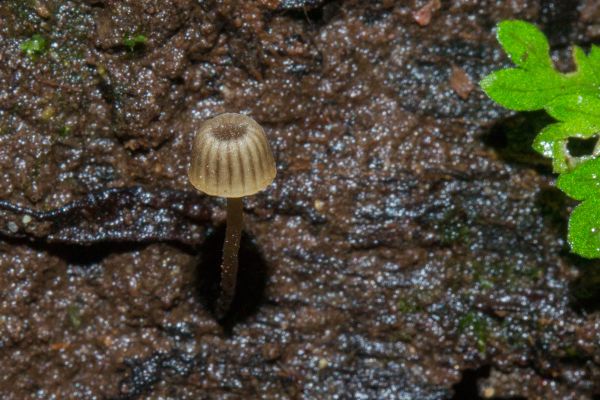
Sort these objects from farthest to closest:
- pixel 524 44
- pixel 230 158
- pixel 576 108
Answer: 1. pixel 524 44
2. pixel 576 108
3. pixel 230 158

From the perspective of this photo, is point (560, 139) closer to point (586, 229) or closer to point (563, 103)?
point (563, 103)

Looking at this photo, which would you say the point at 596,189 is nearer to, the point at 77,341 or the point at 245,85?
the point at 245,85

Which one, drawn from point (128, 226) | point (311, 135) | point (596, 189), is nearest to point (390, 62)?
point (311, 135)

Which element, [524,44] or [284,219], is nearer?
[524,44]

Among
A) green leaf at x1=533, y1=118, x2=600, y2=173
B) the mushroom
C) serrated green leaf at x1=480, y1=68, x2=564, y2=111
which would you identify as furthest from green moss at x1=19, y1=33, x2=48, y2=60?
green leaf at x1=533, y1=118, x2=600, y2=173

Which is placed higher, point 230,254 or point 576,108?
point 576,108

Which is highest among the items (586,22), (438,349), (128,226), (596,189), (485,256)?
(586,22)

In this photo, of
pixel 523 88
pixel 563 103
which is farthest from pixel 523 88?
pixel 563 103
